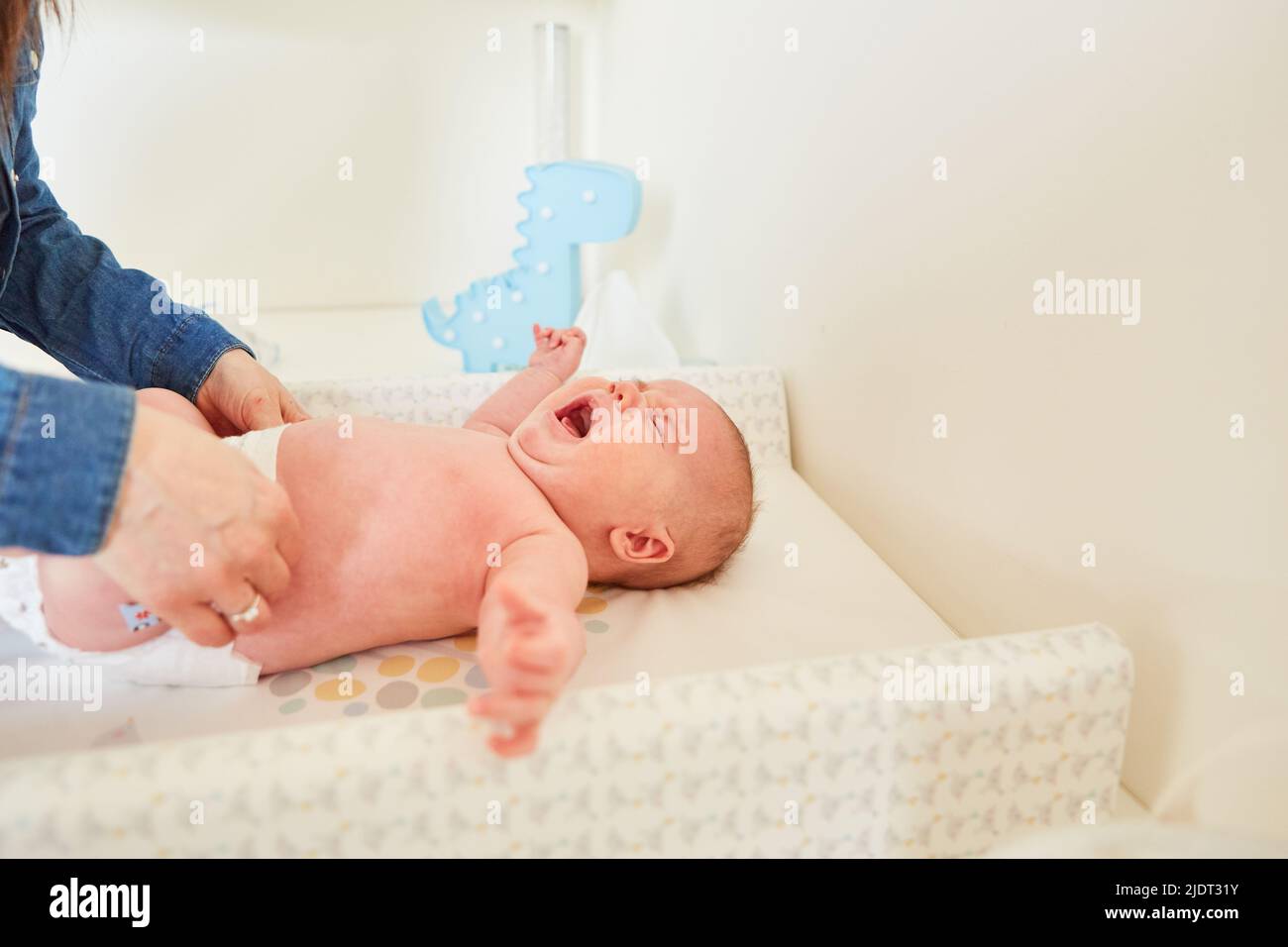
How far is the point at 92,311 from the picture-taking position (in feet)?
3.27

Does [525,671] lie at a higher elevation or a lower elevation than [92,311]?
lower

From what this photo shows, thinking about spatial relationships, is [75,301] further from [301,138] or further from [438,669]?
[301,138]

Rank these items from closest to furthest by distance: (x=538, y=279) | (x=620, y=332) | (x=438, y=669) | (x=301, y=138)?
(x=438, y=669), (x=620, y=332), (x=538, y=279), (x=301, y=138)

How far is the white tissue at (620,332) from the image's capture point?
1.64 m

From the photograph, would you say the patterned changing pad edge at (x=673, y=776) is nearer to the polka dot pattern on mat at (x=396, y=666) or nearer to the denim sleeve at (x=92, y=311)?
the polka dot pattern on mat at (x=396, y=666)

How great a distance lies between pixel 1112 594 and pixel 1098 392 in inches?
7.2

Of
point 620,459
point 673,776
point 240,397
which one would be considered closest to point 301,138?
point 240,397

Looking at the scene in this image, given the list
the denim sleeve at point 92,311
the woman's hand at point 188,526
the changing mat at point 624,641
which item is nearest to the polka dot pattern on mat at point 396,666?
the changing mat at point 624,641

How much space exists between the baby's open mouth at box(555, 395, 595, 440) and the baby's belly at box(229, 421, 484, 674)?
212mm

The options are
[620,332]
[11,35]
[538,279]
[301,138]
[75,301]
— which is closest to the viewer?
[11,35]

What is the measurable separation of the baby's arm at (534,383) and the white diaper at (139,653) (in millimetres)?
355

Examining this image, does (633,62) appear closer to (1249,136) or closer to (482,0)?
(482,0)

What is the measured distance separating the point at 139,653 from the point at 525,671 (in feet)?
1.47

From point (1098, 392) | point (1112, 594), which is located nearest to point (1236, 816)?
point (1112, 594)
